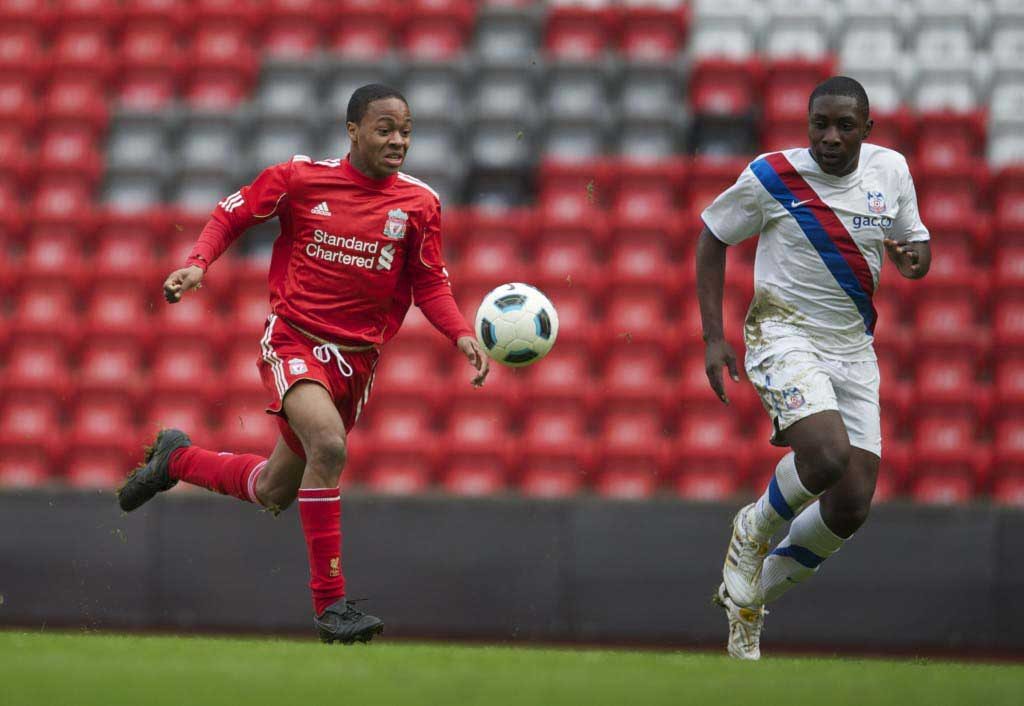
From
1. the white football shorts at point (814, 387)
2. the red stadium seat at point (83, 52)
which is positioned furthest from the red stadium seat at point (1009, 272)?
the red stadium seat at point (83, 52)

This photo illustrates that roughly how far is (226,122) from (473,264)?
2.47m

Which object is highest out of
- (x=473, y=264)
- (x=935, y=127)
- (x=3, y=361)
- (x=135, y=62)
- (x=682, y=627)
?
(x=135, y=62)

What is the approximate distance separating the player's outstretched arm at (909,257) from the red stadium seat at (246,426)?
4483 millimetres

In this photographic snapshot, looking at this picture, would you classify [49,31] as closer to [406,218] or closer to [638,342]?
[638,342]

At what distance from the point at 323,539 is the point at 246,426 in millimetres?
3943

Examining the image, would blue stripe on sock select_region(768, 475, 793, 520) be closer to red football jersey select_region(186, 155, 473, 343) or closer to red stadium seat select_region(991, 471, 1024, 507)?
red football jersey select_region(186, 155, 473, 343)

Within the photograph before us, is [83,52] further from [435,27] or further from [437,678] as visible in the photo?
[437,678]

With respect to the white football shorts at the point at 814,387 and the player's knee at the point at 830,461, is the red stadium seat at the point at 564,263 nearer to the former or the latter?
the white football shorts at the point at 814,387

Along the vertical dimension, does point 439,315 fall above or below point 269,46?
below

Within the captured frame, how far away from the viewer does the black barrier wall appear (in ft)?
24.1

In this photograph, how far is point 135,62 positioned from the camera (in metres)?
10.5

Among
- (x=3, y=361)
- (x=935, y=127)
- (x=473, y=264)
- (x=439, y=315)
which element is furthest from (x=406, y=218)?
(x=935, y=127)


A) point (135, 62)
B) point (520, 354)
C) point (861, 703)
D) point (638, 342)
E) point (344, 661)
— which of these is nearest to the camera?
point (861, 703)

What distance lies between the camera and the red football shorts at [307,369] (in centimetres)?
502
